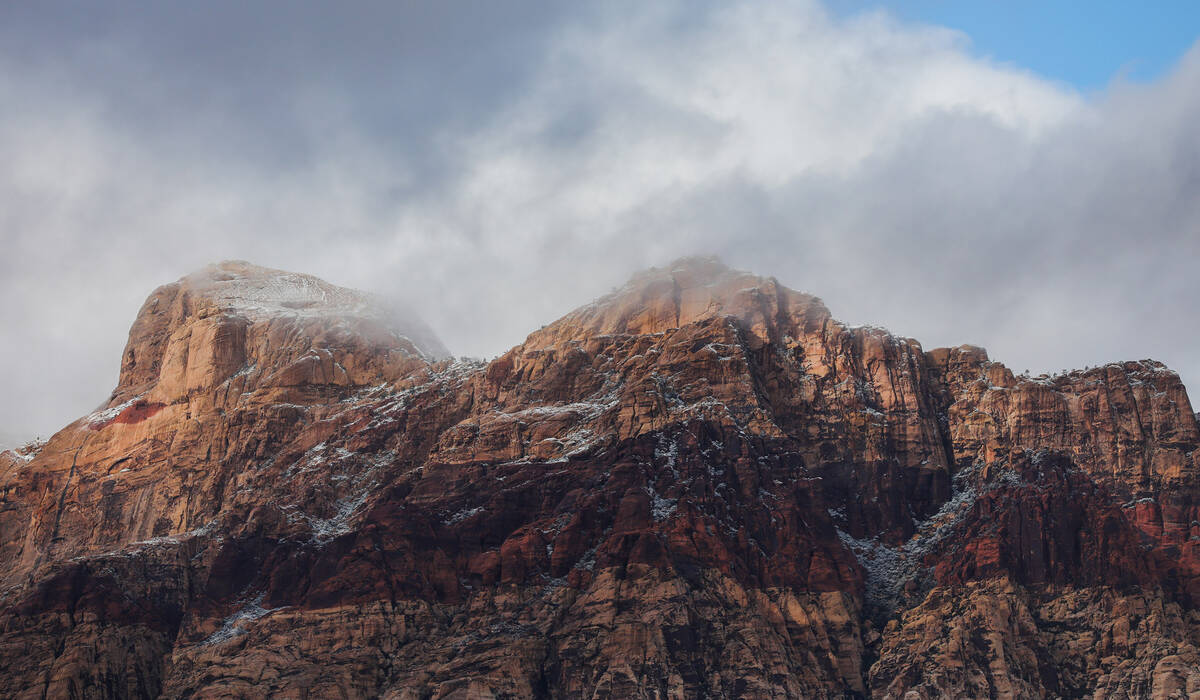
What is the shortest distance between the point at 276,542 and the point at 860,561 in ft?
209

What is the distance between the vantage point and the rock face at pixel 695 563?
6427 inches

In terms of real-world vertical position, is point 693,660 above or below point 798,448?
below

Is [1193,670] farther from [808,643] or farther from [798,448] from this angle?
[798,448]

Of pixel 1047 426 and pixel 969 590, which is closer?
pixel 969 590

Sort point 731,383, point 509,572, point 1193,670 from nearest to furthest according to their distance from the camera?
point 1193,670, point 509,572, point 731,383

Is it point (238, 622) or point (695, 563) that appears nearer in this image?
point (695, 563)

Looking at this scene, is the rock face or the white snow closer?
the rock face

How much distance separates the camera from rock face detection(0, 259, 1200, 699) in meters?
163

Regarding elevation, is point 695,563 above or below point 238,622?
above

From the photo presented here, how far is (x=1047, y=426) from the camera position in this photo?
193500mm

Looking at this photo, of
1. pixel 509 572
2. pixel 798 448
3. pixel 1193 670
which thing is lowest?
pixel 1193 670

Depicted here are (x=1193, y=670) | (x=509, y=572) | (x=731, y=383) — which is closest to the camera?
(x=1193, y=670)

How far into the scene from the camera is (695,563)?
17025 cm

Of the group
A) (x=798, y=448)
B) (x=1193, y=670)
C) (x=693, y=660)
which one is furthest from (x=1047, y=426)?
(x=693, y=660)
